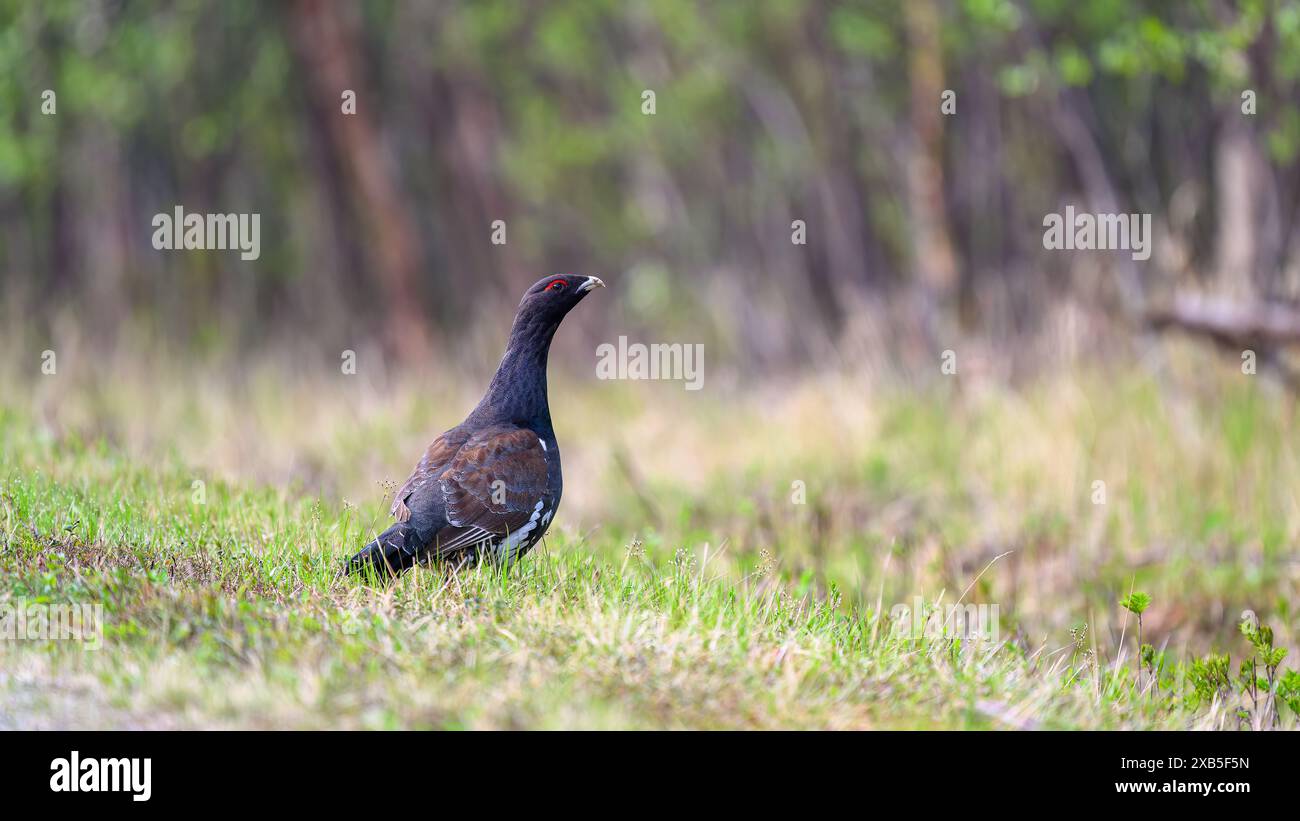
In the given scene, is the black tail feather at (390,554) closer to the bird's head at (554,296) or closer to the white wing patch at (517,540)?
the white wing patch at (517,540)

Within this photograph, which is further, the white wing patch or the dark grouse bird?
the white wing patch

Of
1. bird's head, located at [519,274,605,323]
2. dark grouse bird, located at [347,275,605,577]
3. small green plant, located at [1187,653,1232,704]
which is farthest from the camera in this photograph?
bird's head, located at [519,274,605,323]

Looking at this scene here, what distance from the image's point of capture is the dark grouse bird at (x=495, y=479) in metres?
5.32

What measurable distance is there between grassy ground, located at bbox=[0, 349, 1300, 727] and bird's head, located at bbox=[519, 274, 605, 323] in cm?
107

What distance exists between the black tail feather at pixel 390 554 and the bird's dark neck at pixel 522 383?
855 mm

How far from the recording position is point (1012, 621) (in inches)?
282

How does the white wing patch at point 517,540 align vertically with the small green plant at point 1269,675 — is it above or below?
above

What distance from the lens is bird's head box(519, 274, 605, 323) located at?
239 inches

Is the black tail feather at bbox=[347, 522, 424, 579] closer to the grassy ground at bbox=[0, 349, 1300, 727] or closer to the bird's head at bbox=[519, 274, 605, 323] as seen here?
the grassy ground at bbox=[0, 349, 1300, 727]

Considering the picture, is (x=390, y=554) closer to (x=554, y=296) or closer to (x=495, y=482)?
(x=495, y=482)

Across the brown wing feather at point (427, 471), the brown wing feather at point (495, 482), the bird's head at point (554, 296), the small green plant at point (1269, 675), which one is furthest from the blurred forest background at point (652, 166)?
the brown wing feather at point (427, 471)

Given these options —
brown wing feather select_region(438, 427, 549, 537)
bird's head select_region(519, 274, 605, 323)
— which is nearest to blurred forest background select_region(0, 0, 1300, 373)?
bird's head select_region(519, 274, 605, 323)

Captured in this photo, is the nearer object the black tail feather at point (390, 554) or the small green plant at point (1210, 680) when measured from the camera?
the black tail feather at point (390, 554)

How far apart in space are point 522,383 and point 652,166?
16032 millimetres
